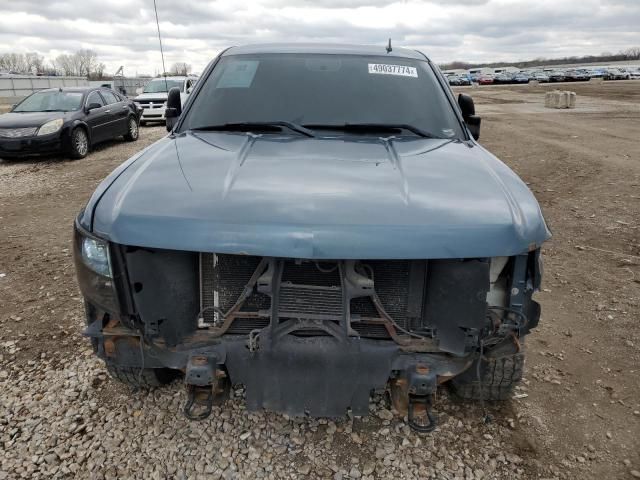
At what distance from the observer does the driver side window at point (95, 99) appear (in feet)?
35.0

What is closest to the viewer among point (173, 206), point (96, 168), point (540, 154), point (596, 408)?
point (173, 206)

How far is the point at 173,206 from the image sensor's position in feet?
6.25

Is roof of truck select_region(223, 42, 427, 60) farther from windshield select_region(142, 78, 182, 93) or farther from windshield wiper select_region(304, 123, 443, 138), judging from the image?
windshield select_region(142, 78, 182, 93)

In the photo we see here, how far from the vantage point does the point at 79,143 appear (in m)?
10.1

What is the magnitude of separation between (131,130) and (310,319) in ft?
38.3

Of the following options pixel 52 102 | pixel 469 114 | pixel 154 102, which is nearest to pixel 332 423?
pixel 469 114

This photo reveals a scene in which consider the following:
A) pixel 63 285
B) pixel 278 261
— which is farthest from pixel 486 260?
pixel 63 285

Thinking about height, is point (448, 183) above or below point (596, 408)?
above

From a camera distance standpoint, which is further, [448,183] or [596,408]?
[596,408]

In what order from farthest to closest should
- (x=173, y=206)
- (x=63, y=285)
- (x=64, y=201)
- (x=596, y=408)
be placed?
(x=64, y=201)
(x=63, y=285)
(x=596, y=408)
(x=173, y=206)

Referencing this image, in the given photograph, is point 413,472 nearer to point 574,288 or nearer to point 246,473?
point 246,473

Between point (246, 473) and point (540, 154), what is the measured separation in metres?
9.90

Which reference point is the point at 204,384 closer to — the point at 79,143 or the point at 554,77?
the point at 79,143

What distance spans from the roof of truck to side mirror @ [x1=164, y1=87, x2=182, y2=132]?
19.9 inches
